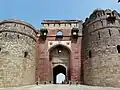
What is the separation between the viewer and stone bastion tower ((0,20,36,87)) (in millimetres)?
17125

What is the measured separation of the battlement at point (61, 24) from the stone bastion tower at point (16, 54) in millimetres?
2702

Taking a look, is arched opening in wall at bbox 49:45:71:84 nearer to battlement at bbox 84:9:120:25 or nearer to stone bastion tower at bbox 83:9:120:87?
stone bastion tower at bbox 83:9:120:87

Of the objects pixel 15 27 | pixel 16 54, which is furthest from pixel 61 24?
pixel 16 54

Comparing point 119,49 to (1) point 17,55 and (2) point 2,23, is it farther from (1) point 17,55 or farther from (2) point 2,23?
(2) point 2,23

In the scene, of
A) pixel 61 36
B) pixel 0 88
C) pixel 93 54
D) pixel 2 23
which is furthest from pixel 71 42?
pixel 0 88

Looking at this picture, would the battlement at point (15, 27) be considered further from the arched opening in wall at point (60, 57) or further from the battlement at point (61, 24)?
the arched opening in wall at point (60, 57)

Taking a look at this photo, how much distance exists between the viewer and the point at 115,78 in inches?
677

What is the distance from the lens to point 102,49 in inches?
727

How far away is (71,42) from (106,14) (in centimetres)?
452

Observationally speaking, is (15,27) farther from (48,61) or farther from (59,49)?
(59,49)

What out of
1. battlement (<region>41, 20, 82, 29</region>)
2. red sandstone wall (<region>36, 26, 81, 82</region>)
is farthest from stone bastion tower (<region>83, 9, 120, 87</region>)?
battlement (<region>41, 20, 82, 29</region>)

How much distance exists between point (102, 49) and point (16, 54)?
7.57 metres

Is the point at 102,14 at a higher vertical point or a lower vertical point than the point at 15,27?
higher

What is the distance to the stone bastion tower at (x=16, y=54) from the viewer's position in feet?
56.2
